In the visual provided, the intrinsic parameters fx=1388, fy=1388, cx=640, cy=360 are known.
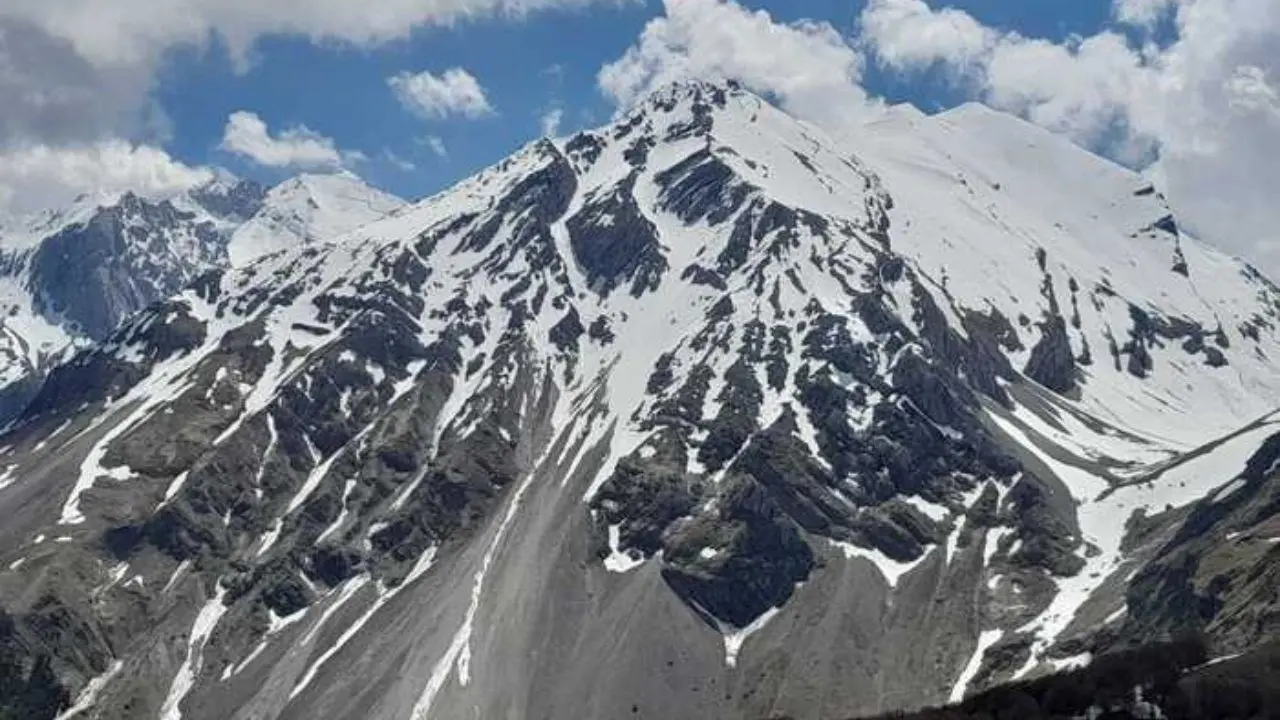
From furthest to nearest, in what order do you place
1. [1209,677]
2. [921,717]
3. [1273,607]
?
[1273,607], [921,717], [1209,677]

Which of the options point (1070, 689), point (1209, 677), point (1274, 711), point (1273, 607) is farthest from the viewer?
point (1273, 607)

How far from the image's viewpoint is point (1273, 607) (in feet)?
647

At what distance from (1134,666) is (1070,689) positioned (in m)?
7.30

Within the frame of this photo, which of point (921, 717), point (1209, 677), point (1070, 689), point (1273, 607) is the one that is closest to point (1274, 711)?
point (1209, 677)

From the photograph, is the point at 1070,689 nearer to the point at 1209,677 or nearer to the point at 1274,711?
the point at 1209,677

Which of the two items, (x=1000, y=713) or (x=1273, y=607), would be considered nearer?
(x=1000, y=713)

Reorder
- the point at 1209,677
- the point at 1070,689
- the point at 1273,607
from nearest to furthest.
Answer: the point at 1209,677
the point at 1070,689
the point at 1273,607

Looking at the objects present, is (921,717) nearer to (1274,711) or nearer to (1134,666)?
(1134,666)

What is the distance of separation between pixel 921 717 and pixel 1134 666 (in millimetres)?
20559

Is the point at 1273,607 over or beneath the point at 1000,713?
beneath

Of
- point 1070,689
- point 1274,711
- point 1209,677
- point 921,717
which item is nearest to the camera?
point 1274,711

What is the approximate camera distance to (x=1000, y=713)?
114438mm

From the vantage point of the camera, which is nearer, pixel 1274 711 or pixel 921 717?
pixel 1274 711

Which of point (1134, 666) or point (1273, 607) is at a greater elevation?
point (1134, 666)
